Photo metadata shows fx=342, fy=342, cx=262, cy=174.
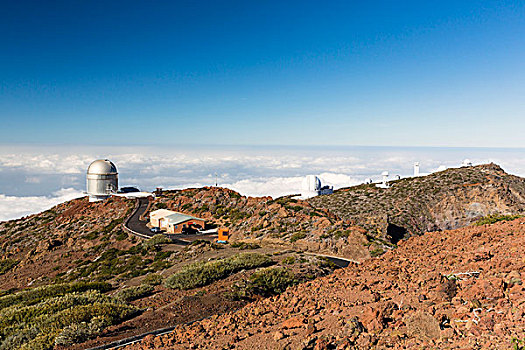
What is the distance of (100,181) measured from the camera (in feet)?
190

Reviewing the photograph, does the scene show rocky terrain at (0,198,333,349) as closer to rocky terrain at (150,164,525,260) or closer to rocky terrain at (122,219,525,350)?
rocky terrain at (122,219,525,350)

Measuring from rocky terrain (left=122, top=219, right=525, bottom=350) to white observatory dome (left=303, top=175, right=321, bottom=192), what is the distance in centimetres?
4450

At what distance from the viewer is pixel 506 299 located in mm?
4902

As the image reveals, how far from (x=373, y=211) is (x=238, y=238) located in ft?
69.7

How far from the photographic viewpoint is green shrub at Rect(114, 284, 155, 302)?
1237 centimetres

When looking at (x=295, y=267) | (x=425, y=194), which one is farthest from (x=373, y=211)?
(x=295, y=267)

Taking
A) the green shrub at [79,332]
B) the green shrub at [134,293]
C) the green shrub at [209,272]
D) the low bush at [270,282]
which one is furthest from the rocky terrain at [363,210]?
the green shrub at [79,332]

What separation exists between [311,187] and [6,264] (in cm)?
3994

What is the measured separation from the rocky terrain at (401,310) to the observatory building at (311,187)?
146 feet

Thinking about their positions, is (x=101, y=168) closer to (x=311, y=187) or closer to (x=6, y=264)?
(x=6, y=264)

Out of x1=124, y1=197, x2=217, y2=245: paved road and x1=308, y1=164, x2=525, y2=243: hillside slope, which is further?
x1=308, y1=164, x2=525, y2=243: hillside slope

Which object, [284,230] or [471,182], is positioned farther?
[471,182]

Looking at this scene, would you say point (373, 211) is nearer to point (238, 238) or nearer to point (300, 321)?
point (238, 238)

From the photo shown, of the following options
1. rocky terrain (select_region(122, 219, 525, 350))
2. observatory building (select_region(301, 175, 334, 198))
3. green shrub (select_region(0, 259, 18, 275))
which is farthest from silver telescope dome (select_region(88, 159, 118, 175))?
rocky terrain (select_region(122, 219, 525, 350))
